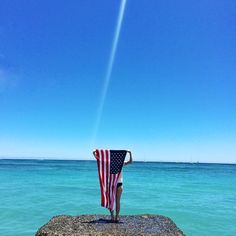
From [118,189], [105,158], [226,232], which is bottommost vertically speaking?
[226,232]

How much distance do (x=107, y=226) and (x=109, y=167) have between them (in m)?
1.40

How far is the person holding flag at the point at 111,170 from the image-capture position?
845 centimetres

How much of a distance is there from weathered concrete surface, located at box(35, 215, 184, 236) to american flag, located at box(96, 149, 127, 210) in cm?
74

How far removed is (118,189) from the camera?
27.9ft

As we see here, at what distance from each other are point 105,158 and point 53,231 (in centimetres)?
210

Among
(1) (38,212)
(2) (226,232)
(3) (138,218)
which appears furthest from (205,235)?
(1) (38,212)

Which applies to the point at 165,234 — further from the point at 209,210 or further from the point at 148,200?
the point at 148,200

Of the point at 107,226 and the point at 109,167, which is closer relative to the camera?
the point at 107,226

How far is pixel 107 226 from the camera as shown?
26.3 feet

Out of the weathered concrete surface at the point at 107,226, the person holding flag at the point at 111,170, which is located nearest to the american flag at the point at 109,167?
the person holding flag at the point at 111,170

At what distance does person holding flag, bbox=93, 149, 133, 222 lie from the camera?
845cm

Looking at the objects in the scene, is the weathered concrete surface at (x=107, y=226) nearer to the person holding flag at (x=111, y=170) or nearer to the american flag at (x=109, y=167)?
the person holding flag at (x=111, y=170)

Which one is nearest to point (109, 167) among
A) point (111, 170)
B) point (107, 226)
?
point (111, 170)

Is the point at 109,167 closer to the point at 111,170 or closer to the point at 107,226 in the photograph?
the point at 111,170
